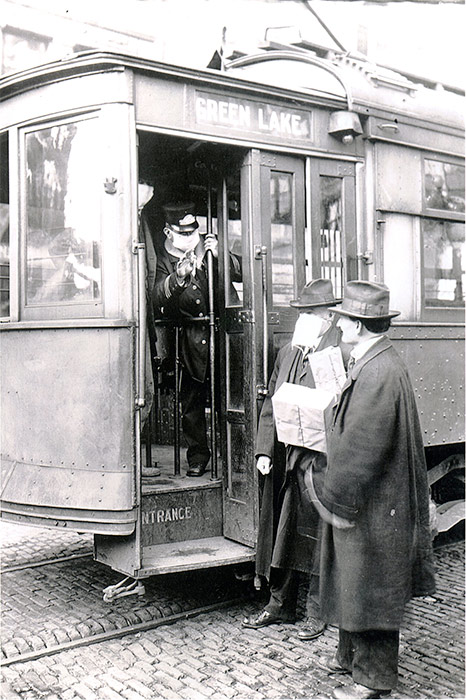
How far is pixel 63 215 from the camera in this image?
4.14 meters

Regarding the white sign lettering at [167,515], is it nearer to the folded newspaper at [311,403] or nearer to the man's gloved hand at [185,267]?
the folded newspaper at [311,403]

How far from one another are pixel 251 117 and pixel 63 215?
4.37ft

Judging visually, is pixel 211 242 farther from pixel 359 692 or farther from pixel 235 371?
pixel 359 692

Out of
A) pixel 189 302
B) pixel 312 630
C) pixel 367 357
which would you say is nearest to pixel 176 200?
pixel 189 302

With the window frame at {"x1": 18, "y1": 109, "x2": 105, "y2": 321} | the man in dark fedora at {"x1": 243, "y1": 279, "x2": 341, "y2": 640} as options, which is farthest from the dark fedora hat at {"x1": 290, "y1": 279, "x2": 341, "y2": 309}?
the window frame at {"x1": 18, "y1": 109, "x2": 105, "y2": 321}

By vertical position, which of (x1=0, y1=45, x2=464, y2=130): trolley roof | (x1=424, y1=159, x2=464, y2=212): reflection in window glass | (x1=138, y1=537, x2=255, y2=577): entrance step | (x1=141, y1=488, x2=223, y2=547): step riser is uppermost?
(x1=0, y1=45, x2=464, y2=130): trolley roof

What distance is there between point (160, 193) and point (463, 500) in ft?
11.7

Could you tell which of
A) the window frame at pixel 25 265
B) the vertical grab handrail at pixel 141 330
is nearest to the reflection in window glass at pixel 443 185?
the vertical grab handrail at pixel 141 330

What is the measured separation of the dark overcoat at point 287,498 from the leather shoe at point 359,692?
31.6 inches

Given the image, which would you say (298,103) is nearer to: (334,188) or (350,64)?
(334,188)

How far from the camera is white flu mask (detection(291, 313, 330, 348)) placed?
438 centimetres

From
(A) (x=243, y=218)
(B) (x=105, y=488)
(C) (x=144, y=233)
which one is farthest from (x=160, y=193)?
(B) (x=105, y=488)

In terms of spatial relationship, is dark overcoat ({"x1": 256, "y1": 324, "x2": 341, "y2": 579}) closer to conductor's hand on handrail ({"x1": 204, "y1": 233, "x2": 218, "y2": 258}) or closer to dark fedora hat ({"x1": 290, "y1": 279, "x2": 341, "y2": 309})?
dark fedora hat ({"x1": 290, "y1": 279, "x2": 341, "y2": 309})

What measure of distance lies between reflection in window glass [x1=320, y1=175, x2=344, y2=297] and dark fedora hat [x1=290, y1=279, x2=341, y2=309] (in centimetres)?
45
